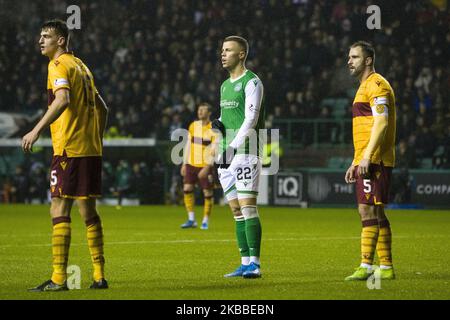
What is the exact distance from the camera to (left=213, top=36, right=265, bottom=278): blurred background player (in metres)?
9.23

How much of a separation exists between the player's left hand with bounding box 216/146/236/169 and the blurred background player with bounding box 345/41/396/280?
1.24m

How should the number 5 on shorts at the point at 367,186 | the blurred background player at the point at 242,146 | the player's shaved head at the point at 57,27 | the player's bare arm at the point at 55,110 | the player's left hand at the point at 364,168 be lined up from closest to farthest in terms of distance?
the player's bare arm at the point at 55,110
the player's shaved head at the point at 57,27
the player's left hand at the point at 364,168
the number 5 on shorts at the point at 367,186
the blurred background player at the point at 242,146

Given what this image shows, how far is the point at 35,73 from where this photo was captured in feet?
109

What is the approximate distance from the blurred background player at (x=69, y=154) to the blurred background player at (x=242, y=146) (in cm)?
175

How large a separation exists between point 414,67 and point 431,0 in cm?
318

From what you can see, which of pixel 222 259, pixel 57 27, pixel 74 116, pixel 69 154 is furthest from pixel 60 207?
pixel 222 259

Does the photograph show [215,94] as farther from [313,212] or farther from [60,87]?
[60,87]

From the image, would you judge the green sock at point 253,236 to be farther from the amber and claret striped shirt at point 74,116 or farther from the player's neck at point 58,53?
the player's neck at point 58,53

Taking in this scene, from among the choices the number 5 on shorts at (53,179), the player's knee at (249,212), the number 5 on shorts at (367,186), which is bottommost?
the player's knee at (249,212)

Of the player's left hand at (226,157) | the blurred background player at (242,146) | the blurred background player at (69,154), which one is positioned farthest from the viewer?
the player's left hand at (226,157)

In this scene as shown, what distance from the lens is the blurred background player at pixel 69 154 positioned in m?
7.83

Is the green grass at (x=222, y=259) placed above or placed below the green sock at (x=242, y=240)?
below

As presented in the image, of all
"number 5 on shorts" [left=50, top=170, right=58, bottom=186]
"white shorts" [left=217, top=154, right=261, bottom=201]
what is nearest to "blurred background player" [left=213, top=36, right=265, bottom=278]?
"white shorts" [left=217, top=154, right=261, bottom=201]

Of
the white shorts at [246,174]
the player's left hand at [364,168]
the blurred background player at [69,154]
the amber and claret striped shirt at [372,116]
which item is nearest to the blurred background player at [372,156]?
the amber and claret striped shirt at [372,116]
